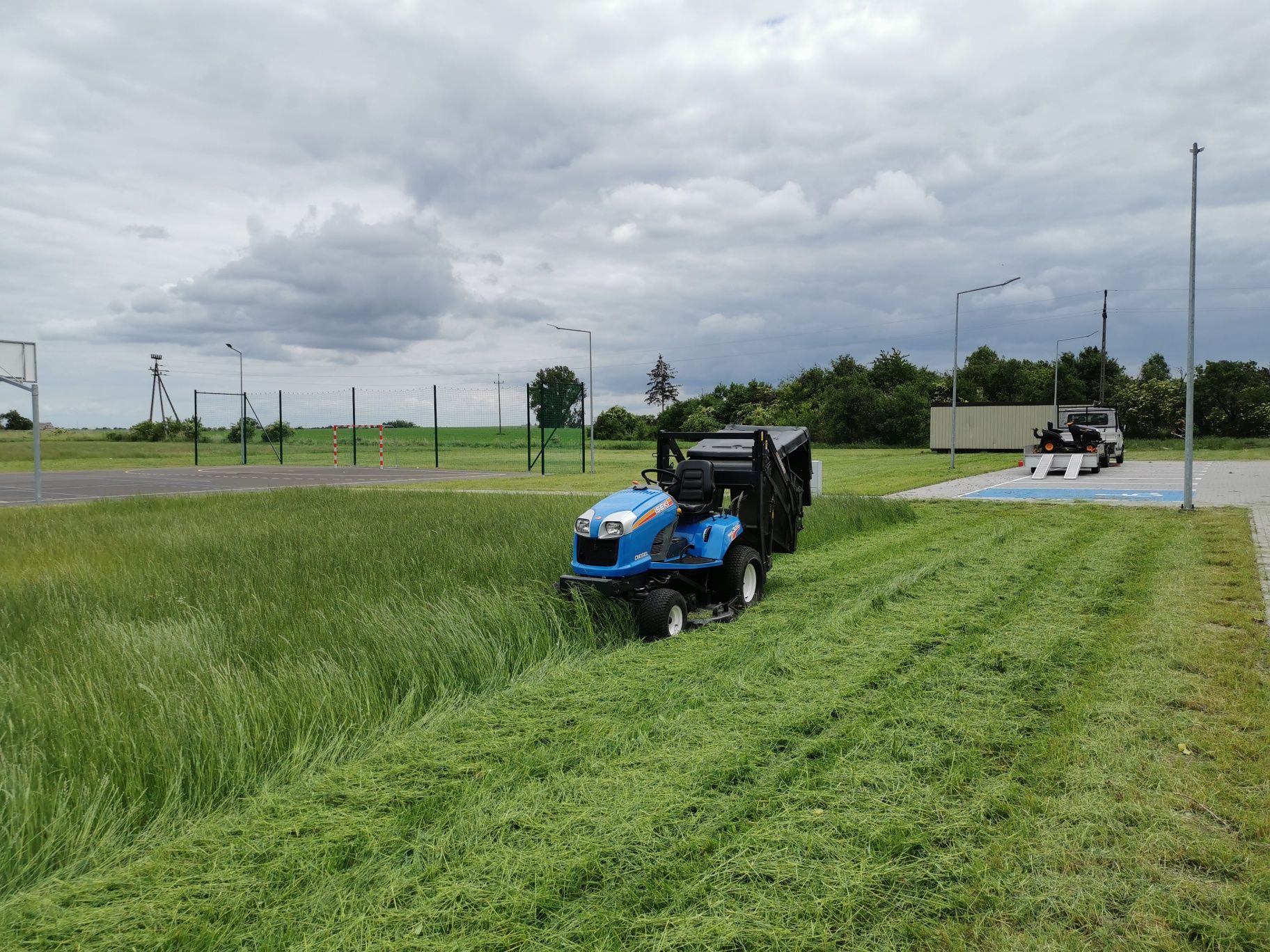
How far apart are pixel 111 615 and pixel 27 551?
15.1 ft

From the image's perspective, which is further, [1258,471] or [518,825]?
[1258,471]

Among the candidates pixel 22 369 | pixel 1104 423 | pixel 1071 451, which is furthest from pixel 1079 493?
pixel 22 369

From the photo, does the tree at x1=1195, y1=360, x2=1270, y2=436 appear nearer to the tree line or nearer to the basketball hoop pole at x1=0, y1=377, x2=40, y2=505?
the tree line

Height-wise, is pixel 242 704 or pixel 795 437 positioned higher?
pixel 795 437

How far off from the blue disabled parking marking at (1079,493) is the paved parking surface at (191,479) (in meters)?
15.4

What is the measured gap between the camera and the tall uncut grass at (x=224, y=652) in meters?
3.61

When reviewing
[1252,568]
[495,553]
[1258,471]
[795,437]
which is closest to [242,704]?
[495,553]

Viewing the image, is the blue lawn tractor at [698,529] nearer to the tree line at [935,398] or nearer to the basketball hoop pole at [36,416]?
the basketball hoop pole at [36,416]

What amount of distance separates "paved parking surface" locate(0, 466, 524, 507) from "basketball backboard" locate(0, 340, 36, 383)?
2.80 meters

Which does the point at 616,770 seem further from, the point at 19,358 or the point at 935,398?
the point at 935,398

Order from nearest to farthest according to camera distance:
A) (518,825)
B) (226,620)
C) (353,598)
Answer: (518,825), (226,620), (353,598)

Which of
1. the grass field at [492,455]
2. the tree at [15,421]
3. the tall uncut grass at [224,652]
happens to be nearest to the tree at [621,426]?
the grass field at [492,455]

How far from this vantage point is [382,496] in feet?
53.9

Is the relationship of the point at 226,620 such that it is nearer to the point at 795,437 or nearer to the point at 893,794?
the point at 893,794
